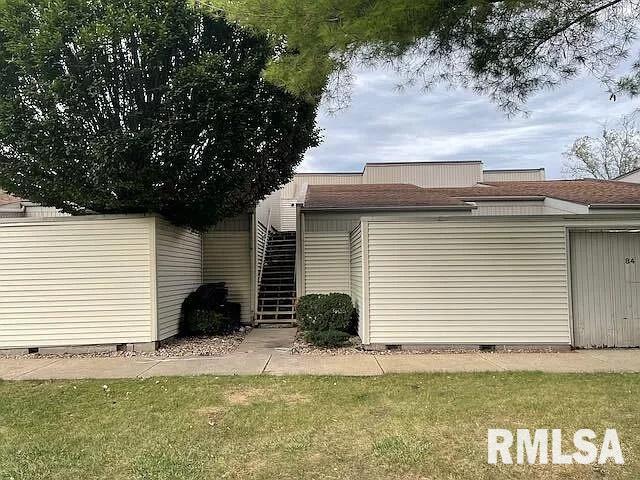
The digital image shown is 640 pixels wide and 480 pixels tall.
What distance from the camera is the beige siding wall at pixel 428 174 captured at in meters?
20.7

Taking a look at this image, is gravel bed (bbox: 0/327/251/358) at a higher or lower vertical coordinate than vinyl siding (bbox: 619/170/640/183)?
lower

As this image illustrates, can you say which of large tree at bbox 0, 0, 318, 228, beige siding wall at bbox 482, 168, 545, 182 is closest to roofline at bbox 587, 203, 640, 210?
large tree at bbox 0, 0, 318, 228

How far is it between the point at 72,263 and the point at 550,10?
774 centimetres

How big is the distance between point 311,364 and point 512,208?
8546 millimetres

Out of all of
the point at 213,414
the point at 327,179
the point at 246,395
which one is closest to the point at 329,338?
the point at 246,395

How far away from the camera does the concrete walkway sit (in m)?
6.48

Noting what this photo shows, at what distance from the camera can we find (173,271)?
29.8 ft

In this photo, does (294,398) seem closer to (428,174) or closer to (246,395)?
(246,395)

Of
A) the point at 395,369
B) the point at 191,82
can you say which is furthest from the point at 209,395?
the point at 191,82

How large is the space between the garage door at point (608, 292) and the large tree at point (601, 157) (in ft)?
73.7

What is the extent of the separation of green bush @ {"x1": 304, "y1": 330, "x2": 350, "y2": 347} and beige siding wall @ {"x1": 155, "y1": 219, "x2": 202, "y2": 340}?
8.40 feet

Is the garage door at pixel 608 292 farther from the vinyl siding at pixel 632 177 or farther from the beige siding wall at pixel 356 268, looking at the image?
the vinyl siding at pixel 632 177

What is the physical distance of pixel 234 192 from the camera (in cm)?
861

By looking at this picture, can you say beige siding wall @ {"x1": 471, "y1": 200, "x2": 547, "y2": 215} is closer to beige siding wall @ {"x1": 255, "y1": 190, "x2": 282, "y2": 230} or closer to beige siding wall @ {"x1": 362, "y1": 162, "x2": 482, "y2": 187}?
beige siding wall @ {"x1": 255, "y1": 190, "x2": 282, "y2": 230}
